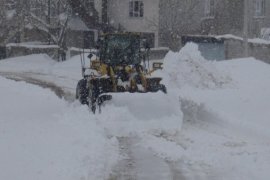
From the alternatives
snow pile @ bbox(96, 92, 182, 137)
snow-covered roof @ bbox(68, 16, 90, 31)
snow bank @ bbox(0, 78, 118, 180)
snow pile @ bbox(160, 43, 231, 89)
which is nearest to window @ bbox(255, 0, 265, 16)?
snow-covered roof @ bbox(68, 16, 90, 31)

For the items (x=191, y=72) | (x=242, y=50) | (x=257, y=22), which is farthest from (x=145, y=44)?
(x=257, y=22)

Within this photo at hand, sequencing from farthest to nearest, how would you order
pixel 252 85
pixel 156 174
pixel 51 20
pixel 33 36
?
pixel 33 36, pixel 51 20, pixel 252 85, pixel 156 174

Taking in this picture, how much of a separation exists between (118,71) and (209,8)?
90.2 ft

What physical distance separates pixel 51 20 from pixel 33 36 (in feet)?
11.4

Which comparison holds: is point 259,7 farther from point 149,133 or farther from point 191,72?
point 149,133

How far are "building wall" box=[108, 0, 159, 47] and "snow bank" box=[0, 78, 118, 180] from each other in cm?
2434

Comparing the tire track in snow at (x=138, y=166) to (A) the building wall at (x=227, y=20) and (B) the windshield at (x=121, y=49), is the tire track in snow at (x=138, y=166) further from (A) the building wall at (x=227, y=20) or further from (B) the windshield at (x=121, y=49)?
(A) the building wall at (x=227, y=20)

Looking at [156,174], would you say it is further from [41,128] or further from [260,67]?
[260,67]

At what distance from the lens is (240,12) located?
137 ft

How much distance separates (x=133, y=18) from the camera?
135 feet

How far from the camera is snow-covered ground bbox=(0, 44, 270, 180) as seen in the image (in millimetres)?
9078

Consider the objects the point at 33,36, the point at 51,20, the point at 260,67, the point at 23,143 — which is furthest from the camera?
the point at 33,36

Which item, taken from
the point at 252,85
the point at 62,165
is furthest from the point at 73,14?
the point at 62,165

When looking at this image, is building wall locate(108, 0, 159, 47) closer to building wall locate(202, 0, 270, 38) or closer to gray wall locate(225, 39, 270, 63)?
building wall locate(202, 0, 270, 38)
